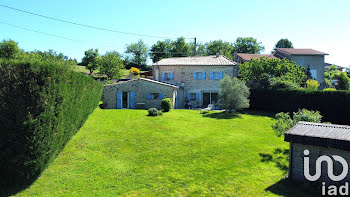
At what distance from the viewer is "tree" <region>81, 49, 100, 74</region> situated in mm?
53656

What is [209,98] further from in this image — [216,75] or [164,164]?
[164,164]

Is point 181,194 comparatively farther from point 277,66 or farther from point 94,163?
point 277,66

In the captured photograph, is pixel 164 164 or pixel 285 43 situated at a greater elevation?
pixel 285 43

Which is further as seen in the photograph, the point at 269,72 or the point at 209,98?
the point at 209,98

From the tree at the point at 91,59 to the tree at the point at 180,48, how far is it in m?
21.6

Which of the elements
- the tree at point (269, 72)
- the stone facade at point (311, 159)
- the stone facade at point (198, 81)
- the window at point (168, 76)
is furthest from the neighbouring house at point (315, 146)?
the window at point (168, 76)

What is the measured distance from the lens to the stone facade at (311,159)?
7.04 metres

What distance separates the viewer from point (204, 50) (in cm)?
7325

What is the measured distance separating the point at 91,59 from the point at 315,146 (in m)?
55.2

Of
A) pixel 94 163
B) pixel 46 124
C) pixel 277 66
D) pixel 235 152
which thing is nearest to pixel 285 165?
pixel 235 152

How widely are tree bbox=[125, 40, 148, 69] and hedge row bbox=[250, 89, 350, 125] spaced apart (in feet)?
168

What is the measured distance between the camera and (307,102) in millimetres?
21906

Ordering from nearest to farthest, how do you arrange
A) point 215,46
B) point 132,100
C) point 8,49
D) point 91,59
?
point 132,100 → point 8,49 → point 91,59 → point 215,46

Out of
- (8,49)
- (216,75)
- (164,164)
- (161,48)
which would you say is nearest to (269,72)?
(216,75)
